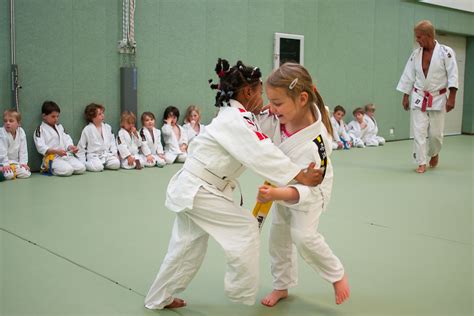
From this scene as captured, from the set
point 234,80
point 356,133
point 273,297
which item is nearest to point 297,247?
point 273,297

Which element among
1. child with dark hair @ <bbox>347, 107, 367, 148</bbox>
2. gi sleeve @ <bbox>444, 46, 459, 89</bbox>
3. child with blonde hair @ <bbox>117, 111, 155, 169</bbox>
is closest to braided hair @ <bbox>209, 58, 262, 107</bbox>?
child with blonde hair @ <bbox>117, 111, 155, 169</bbox>

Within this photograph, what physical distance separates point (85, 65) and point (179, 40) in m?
1.44

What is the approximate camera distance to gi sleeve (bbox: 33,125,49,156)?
598 cm

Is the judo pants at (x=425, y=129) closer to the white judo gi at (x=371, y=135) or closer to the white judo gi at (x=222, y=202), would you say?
the white judo gi at (x=371, y=135)

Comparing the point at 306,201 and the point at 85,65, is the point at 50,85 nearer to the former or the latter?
the point at 85,65

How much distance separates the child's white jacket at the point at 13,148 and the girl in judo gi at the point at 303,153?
13.6 ft

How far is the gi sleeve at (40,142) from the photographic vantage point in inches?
235

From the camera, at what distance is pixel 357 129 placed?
9672 mm

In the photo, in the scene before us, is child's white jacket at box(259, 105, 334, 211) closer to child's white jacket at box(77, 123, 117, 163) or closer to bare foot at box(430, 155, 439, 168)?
child's white jacket at box(77, 123, 117, 163)

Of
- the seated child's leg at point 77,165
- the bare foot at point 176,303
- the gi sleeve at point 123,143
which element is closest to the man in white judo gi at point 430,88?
the gi sleeve at point 123,143

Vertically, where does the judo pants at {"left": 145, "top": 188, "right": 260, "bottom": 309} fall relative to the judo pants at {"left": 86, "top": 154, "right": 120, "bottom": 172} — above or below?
above

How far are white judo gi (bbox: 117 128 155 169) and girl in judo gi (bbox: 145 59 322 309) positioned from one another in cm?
433

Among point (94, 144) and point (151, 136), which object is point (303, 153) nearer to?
point (94, 144)

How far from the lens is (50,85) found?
20.6 ft
